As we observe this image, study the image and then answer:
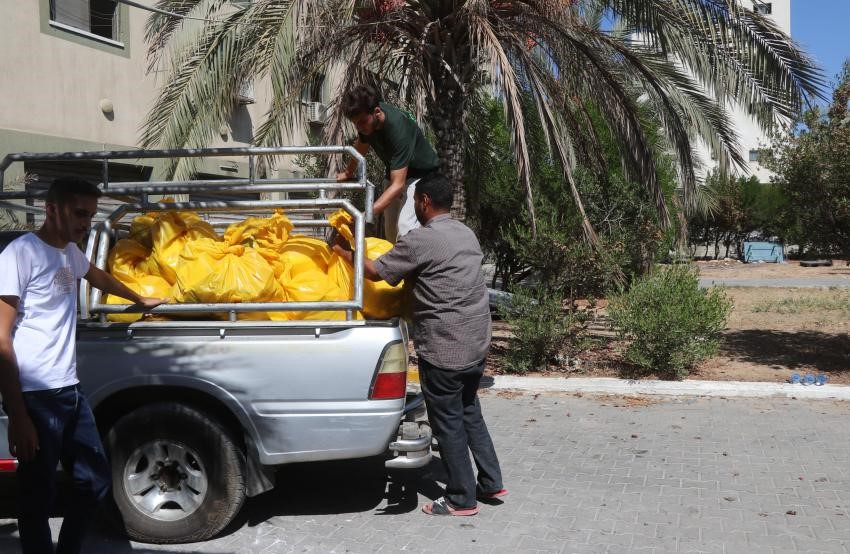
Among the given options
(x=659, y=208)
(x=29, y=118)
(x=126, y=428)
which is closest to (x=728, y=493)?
(x=126, y=428)

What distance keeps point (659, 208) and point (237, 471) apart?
22.7 feet

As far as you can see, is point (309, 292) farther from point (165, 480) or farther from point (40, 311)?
point (40, 311)

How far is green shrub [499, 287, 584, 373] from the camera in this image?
8.84 metres

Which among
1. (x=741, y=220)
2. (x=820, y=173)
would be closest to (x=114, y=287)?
(x=820, y=173)

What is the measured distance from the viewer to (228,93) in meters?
9.26

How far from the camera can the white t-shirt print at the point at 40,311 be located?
133 inches

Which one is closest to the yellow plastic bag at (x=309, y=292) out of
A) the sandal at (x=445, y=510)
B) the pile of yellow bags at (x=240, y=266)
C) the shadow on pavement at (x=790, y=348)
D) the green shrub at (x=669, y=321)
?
the pile of yellow bags at (x=240, y=266)

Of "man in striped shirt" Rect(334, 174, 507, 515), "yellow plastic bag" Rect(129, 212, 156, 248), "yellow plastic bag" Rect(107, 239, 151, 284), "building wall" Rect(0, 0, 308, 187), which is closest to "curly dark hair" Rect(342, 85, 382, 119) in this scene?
"man in striped shirt" Rect(334, 174, 507, 515)

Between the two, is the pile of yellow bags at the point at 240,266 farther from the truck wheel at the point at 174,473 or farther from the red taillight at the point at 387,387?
the truck wheel at the point at 174,473

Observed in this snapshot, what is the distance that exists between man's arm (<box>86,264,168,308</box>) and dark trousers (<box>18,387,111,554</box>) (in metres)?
0.68

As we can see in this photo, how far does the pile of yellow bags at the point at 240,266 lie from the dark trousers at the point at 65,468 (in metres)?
0.98

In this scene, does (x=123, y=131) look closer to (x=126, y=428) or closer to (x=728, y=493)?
(x=126, y=428)

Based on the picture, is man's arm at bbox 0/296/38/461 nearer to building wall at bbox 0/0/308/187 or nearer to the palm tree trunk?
the palm tree trunk

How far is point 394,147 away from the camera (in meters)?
5.44
